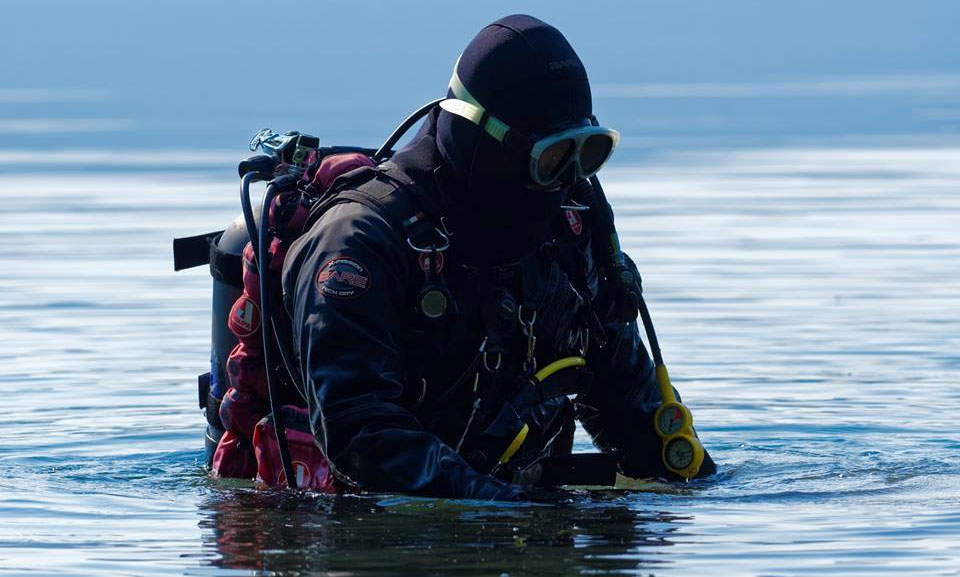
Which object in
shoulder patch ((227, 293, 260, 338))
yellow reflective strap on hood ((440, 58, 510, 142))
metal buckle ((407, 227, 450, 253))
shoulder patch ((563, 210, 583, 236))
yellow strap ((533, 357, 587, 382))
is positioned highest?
yellow reflective strap on hood ((440, 58, 510, 142))

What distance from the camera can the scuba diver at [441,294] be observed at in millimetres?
5930

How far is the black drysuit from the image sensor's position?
5.90 metres

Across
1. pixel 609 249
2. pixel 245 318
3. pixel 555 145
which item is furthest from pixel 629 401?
pixel 245 318

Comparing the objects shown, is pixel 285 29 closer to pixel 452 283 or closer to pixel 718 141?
pixel 718 141

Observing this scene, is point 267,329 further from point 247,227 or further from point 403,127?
point 403,127

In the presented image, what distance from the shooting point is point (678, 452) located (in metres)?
6.91

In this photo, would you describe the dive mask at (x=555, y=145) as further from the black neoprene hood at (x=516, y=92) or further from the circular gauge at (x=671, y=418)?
the circular gauge at (x=671, y=418)

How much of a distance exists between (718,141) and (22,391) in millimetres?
21966

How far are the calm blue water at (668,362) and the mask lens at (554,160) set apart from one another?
2.94ft

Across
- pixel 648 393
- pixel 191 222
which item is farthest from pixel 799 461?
pixel 191 222

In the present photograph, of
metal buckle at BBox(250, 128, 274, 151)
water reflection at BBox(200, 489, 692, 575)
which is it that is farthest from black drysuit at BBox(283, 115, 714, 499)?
metal buckle at BBox(250, 128, 274, 151)

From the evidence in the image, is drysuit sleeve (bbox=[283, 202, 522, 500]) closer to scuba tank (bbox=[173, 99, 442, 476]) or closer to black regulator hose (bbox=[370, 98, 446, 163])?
scuba tank (bbox=[173, 99, 442, 476])

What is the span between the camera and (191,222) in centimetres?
1750

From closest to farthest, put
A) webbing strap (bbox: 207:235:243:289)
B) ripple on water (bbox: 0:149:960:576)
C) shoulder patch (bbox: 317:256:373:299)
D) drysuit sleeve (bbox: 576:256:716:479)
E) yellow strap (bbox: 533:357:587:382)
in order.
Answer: shoulder patch (bbox: 317:256:373:299) → ripple on water (bbox: 0:149:960:576) → yellow strap (bbox: 533:357:587:382) → webbing strap (bbox: 207:235:243:289) → drysuit sleeve (bbox: 576:256:716:479)
